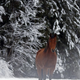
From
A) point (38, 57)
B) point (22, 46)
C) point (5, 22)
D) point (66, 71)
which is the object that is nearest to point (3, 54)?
point (22, 46)

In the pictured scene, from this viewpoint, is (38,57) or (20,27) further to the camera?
(20,27)

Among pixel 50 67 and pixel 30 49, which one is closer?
pixel 50 67

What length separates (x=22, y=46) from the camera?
203 inches

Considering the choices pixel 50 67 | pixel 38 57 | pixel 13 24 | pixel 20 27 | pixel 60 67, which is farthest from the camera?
pixel 60 67

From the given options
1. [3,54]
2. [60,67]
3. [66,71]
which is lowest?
[66,71]

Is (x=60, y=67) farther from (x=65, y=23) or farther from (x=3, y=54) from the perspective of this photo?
(x=3, y=54)

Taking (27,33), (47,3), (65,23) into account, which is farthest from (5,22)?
(65,23)

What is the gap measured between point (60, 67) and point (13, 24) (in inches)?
82.5

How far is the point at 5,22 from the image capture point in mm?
5309

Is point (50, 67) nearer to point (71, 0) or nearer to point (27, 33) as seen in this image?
point (27, 33)

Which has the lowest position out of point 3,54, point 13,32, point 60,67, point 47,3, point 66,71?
point 66,71

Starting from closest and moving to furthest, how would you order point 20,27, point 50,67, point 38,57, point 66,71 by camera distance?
point 50,67 → point 38,57 → point 20,27 → point 66,71

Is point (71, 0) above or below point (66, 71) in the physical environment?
above

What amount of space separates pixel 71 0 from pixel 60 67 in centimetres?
228
